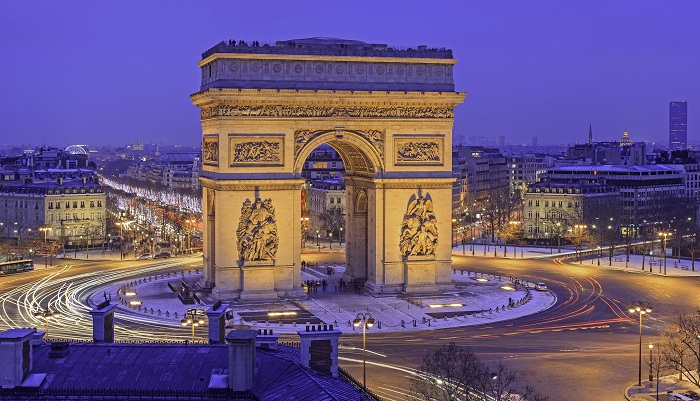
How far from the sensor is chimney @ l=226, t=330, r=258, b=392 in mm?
25172

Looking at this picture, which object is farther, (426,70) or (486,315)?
(426,70)

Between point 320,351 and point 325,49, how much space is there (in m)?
40.1

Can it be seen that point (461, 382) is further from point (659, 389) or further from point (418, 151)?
point (418, 151)

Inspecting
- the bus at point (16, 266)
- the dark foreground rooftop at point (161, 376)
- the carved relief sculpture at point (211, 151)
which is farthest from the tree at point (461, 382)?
the bus at point (16, 266)

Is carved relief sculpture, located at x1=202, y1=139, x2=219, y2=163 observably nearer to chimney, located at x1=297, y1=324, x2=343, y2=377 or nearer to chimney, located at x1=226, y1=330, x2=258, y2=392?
chimney, located at x1=297, y1=324, x2=343, y2=377

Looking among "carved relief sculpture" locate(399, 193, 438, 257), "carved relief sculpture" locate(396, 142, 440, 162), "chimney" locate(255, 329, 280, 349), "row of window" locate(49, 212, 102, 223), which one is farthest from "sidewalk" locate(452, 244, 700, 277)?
"chimney" locate(255, 329, 280, 349)

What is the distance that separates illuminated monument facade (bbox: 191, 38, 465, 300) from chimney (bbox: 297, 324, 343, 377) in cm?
3622

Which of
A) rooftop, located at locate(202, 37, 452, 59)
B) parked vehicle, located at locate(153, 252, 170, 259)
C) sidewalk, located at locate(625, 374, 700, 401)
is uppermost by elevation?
rooftop, located at locate(202, 37, 452, 59)

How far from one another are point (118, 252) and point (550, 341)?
6232 centimetres

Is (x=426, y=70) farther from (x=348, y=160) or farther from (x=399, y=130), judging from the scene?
(x=348, y=160)

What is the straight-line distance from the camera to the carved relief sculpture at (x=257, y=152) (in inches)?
2527

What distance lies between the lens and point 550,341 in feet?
172

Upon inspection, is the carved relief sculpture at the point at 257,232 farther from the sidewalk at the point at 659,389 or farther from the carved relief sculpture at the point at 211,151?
the sidewalk at the point at 659,389

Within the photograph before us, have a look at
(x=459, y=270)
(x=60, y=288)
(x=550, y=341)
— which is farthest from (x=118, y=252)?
(x=550, y=341)
